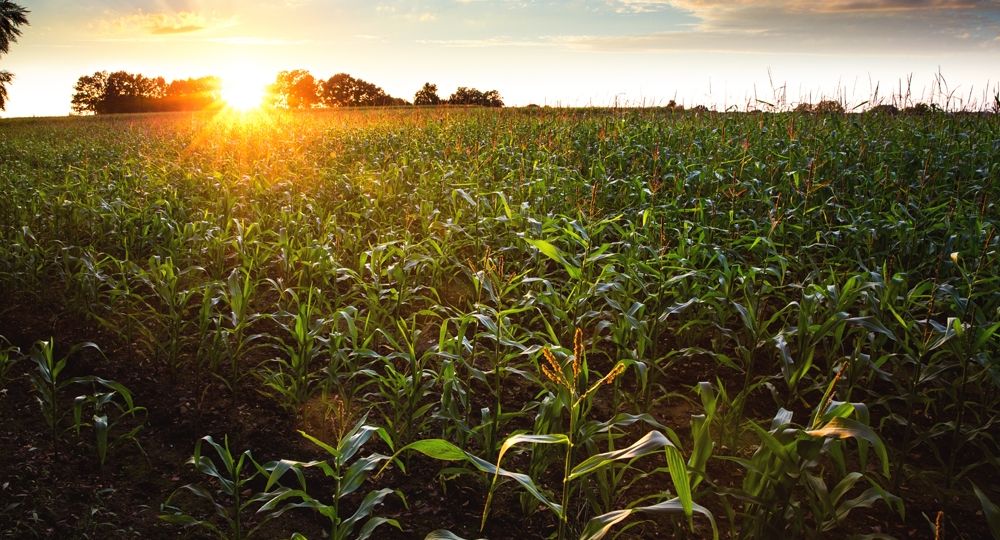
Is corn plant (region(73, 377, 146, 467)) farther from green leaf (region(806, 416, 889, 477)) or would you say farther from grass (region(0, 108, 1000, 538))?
green leaf (region(806, 416, 889, 477))

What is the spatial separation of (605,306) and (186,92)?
9194 cm

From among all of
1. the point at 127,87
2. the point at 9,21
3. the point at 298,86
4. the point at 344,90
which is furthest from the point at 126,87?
the point at 9,21

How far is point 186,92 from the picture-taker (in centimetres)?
8156

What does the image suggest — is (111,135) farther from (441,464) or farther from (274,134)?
(441,464)

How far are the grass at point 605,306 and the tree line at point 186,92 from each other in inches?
1704

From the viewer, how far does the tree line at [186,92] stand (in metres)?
60.4

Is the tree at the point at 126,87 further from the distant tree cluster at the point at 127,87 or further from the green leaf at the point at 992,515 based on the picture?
the green leaf at the point at 992,515

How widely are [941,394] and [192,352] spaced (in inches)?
184

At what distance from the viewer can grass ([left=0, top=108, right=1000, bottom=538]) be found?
99.8 inches

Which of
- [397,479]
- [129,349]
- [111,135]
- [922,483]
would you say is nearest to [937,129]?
[922,483]

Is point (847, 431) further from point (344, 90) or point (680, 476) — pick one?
point (344, 90)

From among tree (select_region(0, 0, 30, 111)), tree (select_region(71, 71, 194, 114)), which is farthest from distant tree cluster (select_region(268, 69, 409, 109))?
tree (select_region(0, 0, 30, 111))

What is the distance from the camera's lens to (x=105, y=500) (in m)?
2.73

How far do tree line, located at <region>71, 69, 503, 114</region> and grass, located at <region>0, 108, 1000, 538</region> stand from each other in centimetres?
4329
